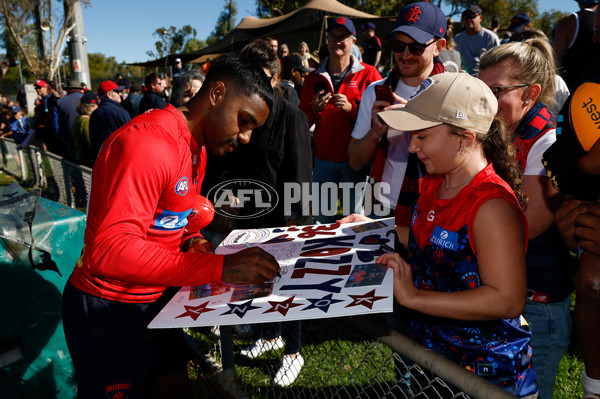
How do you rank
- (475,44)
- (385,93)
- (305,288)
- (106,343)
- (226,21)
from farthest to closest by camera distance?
(226,21) → (475,44) → (385,93) → (106,343) → (305,288)

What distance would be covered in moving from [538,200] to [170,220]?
1726mm

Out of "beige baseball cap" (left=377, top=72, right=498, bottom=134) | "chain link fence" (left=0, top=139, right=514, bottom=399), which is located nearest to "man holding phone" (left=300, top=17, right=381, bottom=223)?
"chain link fence" (left=0, top=139, right=514, bottom=399)

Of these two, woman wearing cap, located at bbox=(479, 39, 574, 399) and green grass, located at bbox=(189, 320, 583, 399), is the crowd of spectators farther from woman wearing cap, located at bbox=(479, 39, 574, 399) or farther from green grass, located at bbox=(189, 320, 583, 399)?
green grass, located at bbox=(189, 320, 583, 399)

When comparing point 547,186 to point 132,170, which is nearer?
point 132,170

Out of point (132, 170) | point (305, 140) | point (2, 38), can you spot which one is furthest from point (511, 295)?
point (2, 38)

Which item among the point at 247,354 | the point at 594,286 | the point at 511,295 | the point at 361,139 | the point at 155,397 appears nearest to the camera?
the point at 511,295

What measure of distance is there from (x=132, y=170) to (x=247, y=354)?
2.58 m

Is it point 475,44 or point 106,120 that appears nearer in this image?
point 106,120

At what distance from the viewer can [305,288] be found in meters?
1.71

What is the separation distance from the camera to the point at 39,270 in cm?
295

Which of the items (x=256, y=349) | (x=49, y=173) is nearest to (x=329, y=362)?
(x=256, y=349)

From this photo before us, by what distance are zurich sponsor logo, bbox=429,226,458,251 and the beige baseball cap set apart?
16.4 inches

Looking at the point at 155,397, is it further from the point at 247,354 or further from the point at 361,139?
the point at 361,139

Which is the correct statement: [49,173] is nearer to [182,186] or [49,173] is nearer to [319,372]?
[319,372]
